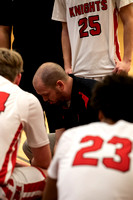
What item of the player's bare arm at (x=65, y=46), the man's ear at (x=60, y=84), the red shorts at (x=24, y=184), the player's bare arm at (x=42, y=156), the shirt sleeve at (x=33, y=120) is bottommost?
the red shorts at (x=24, y=184)

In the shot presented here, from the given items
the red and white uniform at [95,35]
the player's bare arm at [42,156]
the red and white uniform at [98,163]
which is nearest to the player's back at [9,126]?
the player's bare arm at [42,156]

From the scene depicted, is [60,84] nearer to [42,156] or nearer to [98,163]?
[42,156]

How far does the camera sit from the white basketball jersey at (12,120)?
1865 mm

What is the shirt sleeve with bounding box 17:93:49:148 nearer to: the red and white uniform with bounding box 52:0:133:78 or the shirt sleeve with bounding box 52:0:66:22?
the red and white uniform with bounding box 52:0:133:78

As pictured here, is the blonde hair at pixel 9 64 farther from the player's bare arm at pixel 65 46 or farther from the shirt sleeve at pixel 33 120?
the player's bare arm at pixel 65 46

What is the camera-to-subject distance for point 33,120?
2.03 meters

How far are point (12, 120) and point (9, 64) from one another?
378 mm

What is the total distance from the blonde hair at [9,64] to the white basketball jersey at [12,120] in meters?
0.08

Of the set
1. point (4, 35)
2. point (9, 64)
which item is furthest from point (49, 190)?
point (4, 35)

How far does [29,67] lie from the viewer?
10.7 feet

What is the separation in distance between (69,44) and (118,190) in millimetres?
1898

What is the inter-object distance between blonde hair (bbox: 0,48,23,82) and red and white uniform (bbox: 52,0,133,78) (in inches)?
31.4

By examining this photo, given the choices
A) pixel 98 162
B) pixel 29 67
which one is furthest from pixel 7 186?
pixel 29 67

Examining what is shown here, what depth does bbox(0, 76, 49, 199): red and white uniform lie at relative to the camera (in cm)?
187
